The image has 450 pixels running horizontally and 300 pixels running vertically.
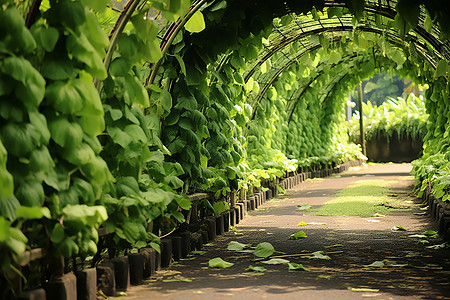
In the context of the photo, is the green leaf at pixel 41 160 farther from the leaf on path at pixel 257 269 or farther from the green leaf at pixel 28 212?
the leaf on path at pixel 257 269

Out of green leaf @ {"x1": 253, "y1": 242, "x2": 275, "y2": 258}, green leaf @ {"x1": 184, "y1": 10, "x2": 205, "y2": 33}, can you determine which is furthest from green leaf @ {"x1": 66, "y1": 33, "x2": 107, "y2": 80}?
green leaf @ {"x1": 253, "y1": 242, "x2": 275, "y2": 258}

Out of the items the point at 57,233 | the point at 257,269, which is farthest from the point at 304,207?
the point at 57,233

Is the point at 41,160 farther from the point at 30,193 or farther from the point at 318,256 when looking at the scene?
the point at 318,256

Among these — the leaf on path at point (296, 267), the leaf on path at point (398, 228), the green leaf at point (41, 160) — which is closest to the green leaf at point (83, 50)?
the green leaf at point (41, 160)

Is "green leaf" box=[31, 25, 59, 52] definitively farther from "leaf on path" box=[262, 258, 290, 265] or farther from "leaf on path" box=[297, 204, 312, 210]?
"leaf on path" box=[297, 204, 312, 210]

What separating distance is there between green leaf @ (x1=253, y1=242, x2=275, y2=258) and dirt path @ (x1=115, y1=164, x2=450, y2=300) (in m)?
0.08

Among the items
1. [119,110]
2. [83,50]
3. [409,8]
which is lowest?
[119,110]

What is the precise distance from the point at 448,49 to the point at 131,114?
16.9 feet

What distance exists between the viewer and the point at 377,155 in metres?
24.9

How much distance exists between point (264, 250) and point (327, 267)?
0.77 metres

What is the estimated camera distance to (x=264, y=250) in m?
5.55

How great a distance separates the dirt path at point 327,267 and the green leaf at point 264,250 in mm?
80

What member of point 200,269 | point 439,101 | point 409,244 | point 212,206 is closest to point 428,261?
point 409,244

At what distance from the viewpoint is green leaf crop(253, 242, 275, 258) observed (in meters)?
5.43
